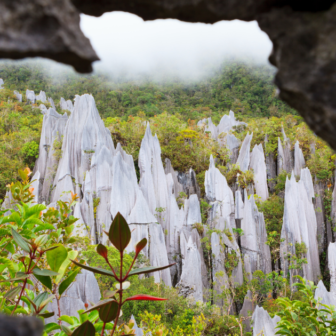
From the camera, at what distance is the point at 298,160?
19.5 metres

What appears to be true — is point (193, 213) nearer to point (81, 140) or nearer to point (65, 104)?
point (81, 140)

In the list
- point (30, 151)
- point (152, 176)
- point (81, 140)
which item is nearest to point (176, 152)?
point (152, 176)

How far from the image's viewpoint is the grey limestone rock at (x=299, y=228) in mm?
13914

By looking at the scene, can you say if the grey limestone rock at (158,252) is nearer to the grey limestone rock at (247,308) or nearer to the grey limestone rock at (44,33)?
the grey limestone rock at (247,308)

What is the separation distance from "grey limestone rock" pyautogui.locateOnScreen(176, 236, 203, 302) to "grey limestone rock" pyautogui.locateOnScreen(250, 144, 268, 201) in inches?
309

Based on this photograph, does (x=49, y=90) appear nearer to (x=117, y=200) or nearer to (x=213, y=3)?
(x=117, y=200)

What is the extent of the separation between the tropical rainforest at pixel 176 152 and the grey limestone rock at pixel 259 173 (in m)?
0.69

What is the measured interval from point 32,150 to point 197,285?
1658 cm

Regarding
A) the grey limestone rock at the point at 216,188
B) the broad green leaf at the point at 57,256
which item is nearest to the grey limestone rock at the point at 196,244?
the grey limestone rock at the point at 216,188

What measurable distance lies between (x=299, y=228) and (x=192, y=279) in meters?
6.90

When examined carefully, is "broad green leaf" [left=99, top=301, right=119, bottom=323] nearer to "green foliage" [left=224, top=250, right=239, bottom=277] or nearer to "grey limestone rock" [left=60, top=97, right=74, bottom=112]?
"green foliage" [left=224, top=250, right=239, bottom=277]

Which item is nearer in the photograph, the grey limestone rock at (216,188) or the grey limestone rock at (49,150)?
the grey limestone rock at (216,188)

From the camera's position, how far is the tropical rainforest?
241cm

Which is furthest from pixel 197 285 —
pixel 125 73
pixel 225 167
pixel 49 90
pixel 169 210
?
pixel 125 73
